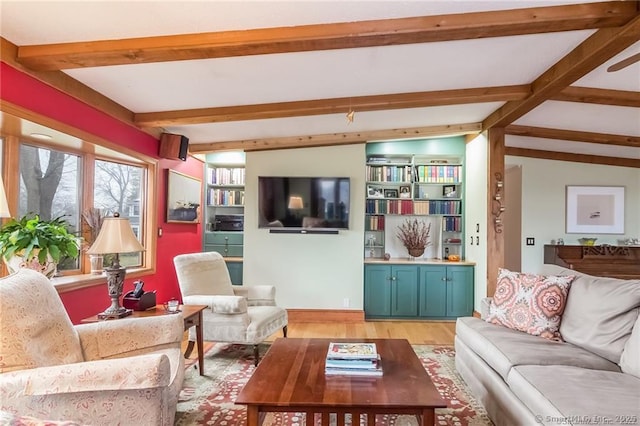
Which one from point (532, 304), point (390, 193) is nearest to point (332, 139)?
point (390, 193)

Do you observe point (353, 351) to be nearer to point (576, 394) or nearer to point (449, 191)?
point (576, 394)

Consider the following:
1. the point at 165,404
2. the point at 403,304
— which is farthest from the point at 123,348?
the point at 403,304

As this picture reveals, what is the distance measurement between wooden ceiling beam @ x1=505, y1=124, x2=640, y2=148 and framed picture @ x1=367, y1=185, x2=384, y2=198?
5.85 ft

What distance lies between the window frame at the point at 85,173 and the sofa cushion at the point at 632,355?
143 inches

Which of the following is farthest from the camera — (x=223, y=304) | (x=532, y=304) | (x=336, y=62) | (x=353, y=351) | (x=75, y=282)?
(x=223, y=304)

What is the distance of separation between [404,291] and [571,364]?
285 centimetres

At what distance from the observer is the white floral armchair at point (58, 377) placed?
157 centimetres

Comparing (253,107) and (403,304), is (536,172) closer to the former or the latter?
(403,304)

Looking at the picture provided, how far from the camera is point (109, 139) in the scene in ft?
10.8

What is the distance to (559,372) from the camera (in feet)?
6.33

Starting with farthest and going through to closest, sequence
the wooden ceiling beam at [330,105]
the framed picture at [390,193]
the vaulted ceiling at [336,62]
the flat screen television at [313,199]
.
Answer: the framed picture at [390,193] < the flat screen television at [313,199] < the wooden ceiling beam at [330,105] < the vaulted ceiling at [336,62]

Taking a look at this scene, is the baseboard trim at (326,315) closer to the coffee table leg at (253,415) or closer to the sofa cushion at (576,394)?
the sofa cushion at (576,394)

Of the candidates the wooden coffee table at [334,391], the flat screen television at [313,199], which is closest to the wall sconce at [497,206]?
the flat screen television at [313,199]

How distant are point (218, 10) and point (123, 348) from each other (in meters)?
1.93
